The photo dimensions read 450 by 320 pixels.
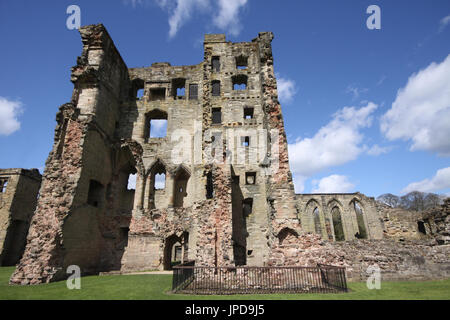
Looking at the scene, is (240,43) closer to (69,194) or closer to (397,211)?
(69,194)

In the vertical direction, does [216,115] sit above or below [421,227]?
above

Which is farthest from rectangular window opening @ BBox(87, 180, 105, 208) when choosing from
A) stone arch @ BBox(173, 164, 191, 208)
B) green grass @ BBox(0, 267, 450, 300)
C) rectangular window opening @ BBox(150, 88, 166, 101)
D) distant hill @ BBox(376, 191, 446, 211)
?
distant hill @ BBox(376, 191, 446, 211)

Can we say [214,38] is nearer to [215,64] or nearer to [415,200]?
[215,64]

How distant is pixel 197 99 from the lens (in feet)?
59.6

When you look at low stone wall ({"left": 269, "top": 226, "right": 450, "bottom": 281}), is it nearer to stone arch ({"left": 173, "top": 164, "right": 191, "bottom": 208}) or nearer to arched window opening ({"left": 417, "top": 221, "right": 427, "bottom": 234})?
stone arch ({"left": 173, "top": 164, "right": 191, "bottom": 208})

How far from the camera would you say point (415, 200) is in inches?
1780

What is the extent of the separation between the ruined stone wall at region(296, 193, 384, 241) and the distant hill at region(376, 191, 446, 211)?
17810 mm

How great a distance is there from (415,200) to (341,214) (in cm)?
2882

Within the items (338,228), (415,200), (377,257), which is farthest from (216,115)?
(415,200)

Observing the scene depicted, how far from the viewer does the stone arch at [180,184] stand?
52.5 ft

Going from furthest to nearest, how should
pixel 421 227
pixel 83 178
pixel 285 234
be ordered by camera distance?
pixel 421 227
pixel 83 178
pixel 285 234

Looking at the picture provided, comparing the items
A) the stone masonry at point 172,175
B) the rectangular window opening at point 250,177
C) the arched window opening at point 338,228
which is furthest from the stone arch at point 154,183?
the arched window opening at point 338,228

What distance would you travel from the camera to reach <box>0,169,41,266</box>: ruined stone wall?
1908cm

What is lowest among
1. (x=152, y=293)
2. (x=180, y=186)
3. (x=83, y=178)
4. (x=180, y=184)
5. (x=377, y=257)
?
(x=152, y=293)
